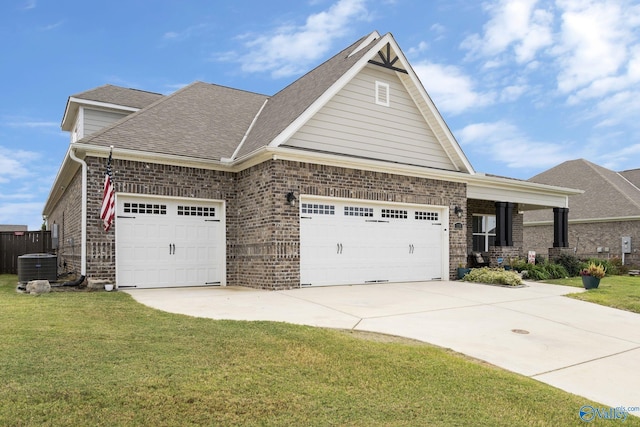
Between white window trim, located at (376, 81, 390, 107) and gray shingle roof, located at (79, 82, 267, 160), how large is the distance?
14.7 ft

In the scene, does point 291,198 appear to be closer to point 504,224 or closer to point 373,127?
point 373,127

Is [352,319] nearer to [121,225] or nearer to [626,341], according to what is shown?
[626,341]

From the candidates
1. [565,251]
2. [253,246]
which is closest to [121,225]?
[253,246]

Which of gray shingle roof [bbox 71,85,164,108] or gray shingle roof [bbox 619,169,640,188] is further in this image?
gray shingle roof [bbox 619,169,640,188]

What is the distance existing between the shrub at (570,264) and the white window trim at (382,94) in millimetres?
10041

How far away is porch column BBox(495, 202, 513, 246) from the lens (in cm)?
1730

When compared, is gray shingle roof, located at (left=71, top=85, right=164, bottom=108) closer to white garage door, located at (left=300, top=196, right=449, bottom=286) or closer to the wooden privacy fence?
the wooden privacy fence

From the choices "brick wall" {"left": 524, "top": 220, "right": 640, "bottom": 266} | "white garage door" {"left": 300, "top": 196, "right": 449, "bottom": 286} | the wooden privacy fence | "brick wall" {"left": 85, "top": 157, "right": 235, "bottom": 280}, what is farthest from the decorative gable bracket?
"brick wall" {"left": 524, "top": 220, "right": 640, "bottom": 266}

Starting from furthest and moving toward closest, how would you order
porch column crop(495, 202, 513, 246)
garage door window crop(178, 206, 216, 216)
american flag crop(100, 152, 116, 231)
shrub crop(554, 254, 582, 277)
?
shrub crop(554, 254, 582, 277) → porch column crop(495, 202, 513, 246) → garage door window crop(178, 206, 216, 216) → american flag crop(100, 152, 116, 231)

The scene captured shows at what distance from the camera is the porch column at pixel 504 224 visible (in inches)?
681

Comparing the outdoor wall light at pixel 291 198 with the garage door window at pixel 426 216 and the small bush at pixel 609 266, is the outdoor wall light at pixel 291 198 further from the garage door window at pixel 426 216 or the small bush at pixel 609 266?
the small bush at pixel 609 266

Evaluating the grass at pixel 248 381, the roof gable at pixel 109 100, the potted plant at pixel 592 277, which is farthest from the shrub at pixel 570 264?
the roof gable at pixel 109 100

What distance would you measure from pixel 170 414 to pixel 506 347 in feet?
15.2

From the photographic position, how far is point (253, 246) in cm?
1216
